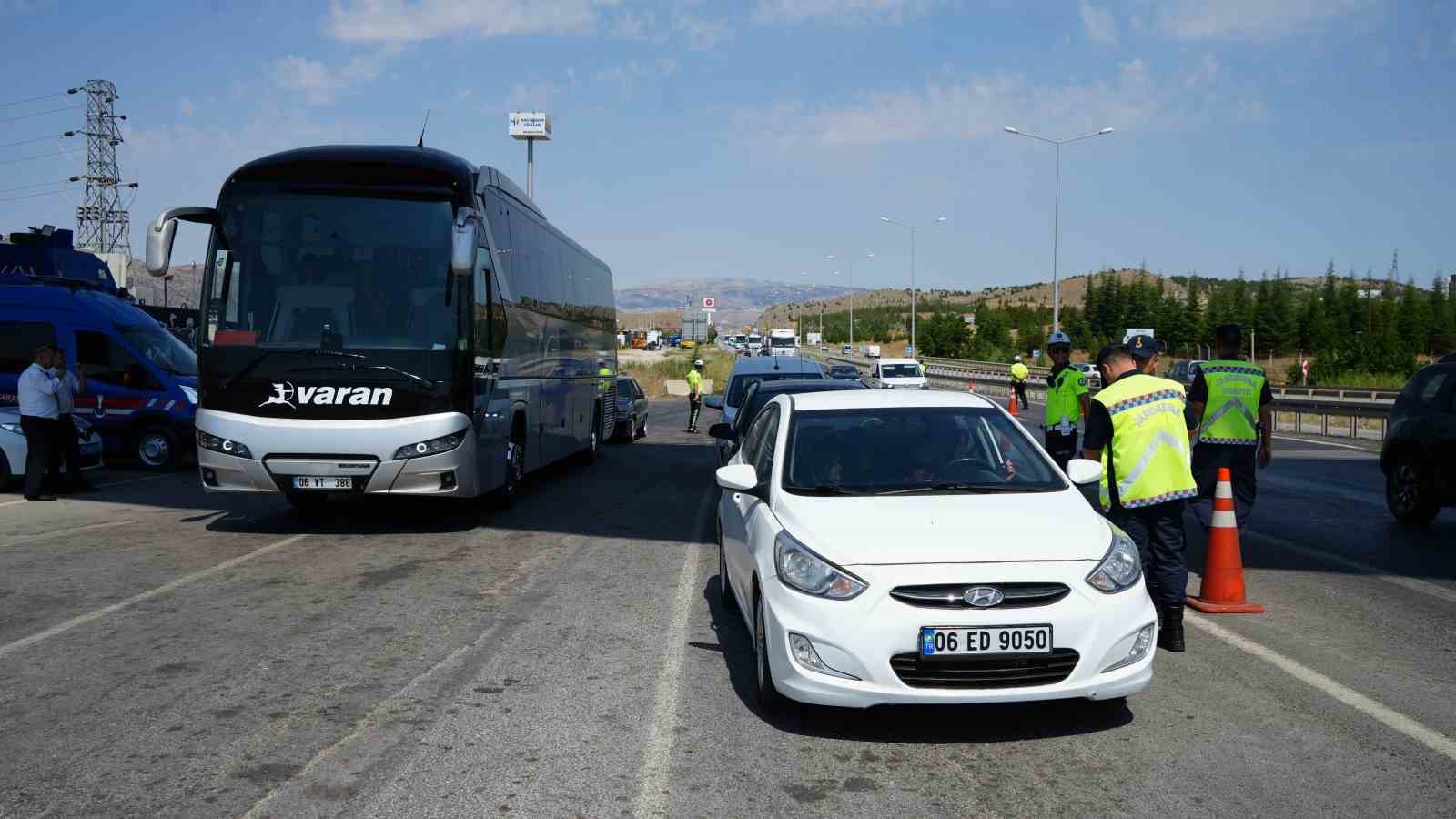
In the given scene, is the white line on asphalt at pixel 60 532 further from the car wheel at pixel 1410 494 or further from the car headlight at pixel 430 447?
the car wheel at pixel 1410 494

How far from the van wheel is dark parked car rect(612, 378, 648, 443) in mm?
9290

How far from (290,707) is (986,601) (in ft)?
10.6

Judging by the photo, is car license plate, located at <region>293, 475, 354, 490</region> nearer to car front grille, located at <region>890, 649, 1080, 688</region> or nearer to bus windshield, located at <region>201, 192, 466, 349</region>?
bus windshield, located at <region>201, 192, 466, 349</region>

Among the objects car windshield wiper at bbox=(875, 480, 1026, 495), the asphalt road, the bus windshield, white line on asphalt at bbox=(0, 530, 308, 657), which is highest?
the bus windshield

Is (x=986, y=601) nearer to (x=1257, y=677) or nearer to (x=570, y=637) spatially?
(x=1257, y=677)

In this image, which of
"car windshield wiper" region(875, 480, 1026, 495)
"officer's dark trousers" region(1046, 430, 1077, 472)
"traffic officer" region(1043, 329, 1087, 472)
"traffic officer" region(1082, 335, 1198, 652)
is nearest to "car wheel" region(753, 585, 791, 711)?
"car windshield wiper" region(875, 480, 1026, 495)

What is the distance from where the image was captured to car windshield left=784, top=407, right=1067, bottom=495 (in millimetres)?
6363

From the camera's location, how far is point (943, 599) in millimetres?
5117

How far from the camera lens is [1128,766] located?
4.94 meters

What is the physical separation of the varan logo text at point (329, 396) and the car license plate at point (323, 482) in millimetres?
657

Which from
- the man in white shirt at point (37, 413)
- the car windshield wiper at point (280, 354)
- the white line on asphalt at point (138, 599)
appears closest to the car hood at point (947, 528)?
the white line on asphalt at point (138, 599)

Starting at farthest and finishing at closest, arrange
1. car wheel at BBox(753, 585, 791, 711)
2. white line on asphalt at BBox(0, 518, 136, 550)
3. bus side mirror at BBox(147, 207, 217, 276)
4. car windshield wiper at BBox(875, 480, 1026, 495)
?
white line on asphalt at BBox(0, 518, 136, 550), bus side mirror at BBox(147, 207, 217, 276), car windshield wiper at BBox(875, 480, 1026, 495), car wheel at BBox(753, 585, 791, 711)

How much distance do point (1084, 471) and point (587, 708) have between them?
284 cm

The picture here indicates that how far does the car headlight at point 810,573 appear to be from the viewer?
17.1 ft
